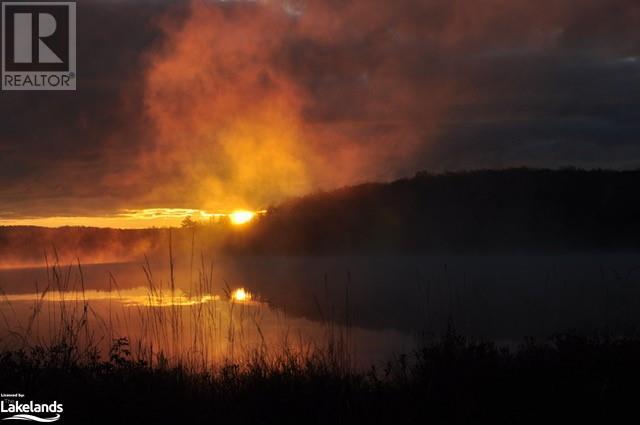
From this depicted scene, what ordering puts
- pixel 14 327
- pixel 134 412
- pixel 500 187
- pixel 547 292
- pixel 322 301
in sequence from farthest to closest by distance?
1. pixel 500 187
2. pixel 547 292
3. pixel 322 301
4. pixel 14 327
5. pixel 134 412

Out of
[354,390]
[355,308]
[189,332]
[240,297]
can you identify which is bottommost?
[355,308]

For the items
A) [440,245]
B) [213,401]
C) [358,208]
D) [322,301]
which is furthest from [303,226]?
[213,401]

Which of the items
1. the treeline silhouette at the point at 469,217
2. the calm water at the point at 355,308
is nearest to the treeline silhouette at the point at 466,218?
the treeline silhouette at the point at 469,217

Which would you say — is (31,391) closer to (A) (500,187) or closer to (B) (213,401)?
(B) (213,401)

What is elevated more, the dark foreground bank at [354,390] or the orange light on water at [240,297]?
the orange light on water at [240,297]

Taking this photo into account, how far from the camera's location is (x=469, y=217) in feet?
240

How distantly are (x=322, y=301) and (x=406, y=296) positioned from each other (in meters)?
5.83

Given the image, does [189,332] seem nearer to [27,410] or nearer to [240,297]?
[27,410]

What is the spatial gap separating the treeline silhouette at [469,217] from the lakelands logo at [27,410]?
5062 centimetres

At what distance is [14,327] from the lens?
454 inches

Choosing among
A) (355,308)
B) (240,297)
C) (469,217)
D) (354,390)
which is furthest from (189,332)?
(469,217)

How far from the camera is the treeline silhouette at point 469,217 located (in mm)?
64750

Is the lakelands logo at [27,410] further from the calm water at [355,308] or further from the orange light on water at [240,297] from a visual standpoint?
the orange light on water at [240,297]

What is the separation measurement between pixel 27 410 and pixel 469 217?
231 feet
